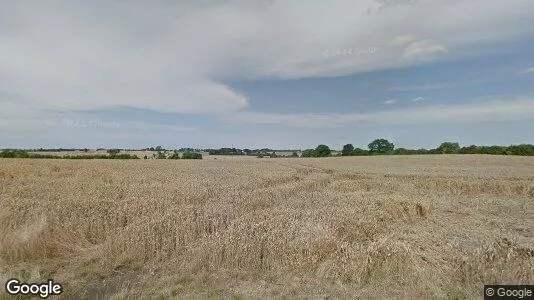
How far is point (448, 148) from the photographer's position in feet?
339

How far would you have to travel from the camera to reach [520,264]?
243 inches

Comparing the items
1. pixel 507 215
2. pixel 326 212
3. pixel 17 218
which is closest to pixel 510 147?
pixel 507 215

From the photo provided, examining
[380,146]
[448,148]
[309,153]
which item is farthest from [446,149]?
[309,153]

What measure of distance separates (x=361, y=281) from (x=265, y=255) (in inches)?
75.2

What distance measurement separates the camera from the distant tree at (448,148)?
98.5m

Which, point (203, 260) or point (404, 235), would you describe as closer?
point (203, 260)

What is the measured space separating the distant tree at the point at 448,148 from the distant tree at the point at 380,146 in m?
17.0

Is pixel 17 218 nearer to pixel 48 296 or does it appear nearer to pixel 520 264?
pixel 48 296

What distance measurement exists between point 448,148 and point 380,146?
2405 cm

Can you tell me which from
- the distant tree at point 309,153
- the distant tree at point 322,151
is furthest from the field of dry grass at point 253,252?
the distant tree at point 309,153

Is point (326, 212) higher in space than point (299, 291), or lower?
higher

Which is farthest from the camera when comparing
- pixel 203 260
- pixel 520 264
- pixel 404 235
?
pixel 404 235
